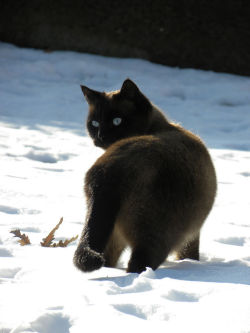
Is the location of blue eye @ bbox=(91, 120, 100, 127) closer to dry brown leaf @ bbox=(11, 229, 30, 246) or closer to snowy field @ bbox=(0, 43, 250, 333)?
snowy field @ bbox=(0, 43, 250, 333)

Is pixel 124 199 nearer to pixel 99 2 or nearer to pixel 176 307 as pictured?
pixel 176 307

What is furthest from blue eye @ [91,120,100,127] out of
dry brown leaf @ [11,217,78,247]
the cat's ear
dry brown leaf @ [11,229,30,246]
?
dry brown leaf @ [11,229,30,246]

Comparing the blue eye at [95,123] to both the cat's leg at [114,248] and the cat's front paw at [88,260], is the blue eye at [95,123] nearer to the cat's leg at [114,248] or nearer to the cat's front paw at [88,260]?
the cat's leg at [114,248]

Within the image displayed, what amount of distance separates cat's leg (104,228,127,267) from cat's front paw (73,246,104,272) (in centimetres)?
32

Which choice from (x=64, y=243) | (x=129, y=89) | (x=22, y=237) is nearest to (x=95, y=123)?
(x=129, y=89)

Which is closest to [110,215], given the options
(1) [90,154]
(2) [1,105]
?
(1) [90,154]

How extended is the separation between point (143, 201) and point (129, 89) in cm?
138

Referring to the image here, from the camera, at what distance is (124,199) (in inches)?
102

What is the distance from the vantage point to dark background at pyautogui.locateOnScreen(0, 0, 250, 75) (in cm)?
946

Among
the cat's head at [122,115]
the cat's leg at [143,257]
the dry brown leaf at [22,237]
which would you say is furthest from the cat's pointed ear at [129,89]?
the cat's leg at [143,257]

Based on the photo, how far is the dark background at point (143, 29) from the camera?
946 centimetres

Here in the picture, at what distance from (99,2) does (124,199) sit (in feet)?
26.0

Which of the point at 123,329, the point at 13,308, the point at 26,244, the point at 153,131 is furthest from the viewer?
the point at 153,131

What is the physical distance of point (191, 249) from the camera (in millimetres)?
3262
